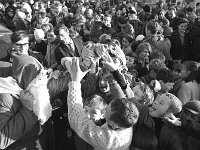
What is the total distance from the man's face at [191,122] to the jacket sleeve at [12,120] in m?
1.11

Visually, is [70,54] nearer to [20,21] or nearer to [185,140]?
[185,140]

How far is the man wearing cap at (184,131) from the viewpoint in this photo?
6.50 feet

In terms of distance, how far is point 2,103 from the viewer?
1.87m

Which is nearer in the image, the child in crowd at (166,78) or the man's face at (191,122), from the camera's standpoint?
the man's face at (191,122)

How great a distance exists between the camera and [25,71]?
2.14 m

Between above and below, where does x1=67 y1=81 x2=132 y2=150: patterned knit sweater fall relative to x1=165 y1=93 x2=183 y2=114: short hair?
above

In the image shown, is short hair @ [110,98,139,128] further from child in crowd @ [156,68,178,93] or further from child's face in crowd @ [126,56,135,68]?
child's face in crowd @ [126,56,135,68]

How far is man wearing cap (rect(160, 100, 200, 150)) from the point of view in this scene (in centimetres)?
198

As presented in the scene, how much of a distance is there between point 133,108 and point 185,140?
0.55 m

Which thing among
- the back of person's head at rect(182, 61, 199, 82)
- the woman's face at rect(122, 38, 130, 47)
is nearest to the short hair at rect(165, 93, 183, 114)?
the back of person's head at rect(182, 61, 199, 82)

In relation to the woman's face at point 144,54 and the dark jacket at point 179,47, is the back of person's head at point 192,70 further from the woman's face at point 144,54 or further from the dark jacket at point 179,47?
the dark jacket at point 179,47

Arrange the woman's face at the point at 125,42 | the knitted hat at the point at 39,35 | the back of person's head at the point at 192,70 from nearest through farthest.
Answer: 1. the back of person's head at the point at 192,70
2. the knitted hat at the point at 39,35
3. the woman's face at the point at 125,42

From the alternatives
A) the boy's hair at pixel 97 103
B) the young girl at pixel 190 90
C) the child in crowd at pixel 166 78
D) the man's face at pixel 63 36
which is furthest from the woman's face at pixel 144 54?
the boy's hair at pixel 97 103

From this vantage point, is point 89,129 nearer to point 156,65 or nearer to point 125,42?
point 156,65
